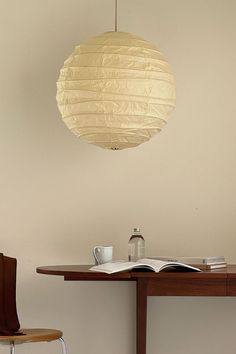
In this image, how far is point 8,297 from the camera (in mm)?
3506

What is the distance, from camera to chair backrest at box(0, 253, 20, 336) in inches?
135

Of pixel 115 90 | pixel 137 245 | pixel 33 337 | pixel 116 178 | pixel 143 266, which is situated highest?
pixel 115 90

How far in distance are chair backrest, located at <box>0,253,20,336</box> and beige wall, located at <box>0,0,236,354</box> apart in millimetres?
492

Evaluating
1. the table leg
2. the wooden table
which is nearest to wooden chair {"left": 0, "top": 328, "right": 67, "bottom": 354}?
the wooden table

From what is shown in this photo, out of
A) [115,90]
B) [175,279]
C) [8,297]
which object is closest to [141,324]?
[175,279]

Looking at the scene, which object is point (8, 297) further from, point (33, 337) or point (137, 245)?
point (137, 245)

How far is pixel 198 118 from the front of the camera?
162 inches

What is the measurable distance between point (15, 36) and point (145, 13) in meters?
0.66

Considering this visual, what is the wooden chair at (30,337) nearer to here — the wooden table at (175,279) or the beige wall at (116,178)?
the wooden table at (175,279)

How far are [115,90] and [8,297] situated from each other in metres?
0.98

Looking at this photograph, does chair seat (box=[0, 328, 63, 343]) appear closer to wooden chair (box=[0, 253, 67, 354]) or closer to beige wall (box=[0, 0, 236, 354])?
wooden chair (box=[0, 253, 67, 354])

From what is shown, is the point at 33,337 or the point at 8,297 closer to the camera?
the point at 33,337

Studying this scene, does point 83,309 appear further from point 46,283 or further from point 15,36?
point 15,36

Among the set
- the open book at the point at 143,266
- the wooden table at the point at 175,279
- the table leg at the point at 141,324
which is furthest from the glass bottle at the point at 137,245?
the open book at the point at 143,266
